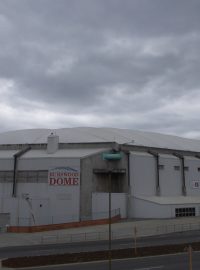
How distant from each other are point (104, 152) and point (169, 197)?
1436 cm

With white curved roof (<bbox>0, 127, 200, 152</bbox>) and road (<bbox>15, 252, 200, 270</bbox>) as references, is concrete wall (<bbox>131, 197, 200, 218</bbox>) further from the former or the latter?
road (<bbox>15, 252, 200, 270</bbox>)

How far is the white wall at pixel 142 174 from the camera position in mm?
76375

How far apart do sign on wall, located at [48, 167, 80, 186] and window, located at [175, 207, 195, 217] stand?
17221 mm

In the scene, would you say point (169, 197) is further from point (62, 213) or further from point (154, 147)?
point (62, 213)

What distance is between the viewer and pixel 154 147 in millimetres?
82750

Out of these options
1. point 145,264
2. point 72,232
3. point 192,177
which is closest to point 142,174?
point 192,177

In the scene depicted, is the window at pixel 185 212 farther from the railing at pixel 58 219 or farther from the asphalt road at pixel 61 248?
the asphalt road at pixel 61 248

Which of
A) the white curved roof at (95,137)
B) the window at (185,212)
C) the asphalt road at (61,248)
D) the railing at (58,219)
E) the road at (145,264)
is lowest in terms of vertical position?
the asphalt road at (61,248)

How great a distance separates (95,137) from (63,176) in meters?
14.9

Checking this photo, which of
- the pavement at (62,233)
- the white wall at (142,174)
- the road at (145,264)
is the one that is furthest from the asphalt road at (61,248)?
the white wall at (142,174)

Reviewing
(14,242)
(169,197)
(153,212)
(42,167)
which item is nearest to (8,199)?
(42,167)

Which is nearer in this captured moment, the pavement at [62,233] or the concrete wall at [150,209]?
the pavement at [62,233]

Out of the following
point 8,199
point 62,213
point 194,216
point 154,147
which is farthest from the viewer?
point 154,147

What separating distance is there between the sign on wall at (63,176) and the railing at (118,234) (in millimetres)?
14485
